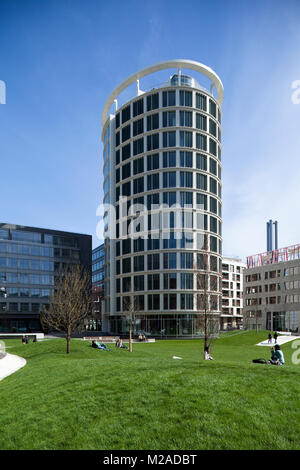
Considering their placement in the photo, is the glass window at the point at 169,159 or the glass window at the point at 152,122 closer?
the glass window at the point at 169,159

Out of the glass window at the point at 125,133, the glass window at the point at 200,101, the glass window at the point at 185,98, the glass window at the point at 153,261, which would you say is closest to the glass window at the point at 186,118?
the glass window at the point at 185,98

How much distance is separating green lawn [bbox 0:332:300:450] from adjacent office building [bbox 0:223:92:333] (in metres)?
68.8

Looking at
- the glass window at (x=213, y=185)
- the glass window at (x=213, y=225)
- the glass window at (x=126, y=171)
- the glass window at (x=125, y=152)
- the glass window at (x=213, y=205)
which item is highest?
the glass window at (x=125, y=152)

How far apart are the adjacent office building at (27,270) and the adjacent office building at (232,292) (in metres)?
57.6

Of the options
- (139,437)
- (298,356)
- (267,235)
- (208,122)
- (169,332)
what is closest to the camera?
(139,437)

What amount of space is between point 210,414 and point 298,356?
88.4 ft

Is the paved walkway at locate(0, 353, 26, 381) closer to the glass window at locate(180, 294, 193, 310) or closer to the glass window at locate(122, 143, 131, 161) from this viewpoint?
the glass window at locate(180, 294, 193, 310)

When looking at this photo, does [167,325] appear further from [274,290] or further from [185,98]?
[274,290]

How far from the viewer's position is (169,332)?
62531mm

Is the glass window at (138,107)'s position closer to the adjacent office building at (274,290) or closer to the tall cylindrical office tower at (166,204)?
the tall cylindrical office tower at (166,204)

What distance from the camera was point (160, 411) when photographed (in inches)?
376

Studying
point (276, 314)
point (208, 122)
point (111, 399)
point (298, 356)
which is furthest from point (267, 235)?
point (111, 399)

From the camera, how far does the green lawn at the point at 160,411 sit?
8.22 metres
